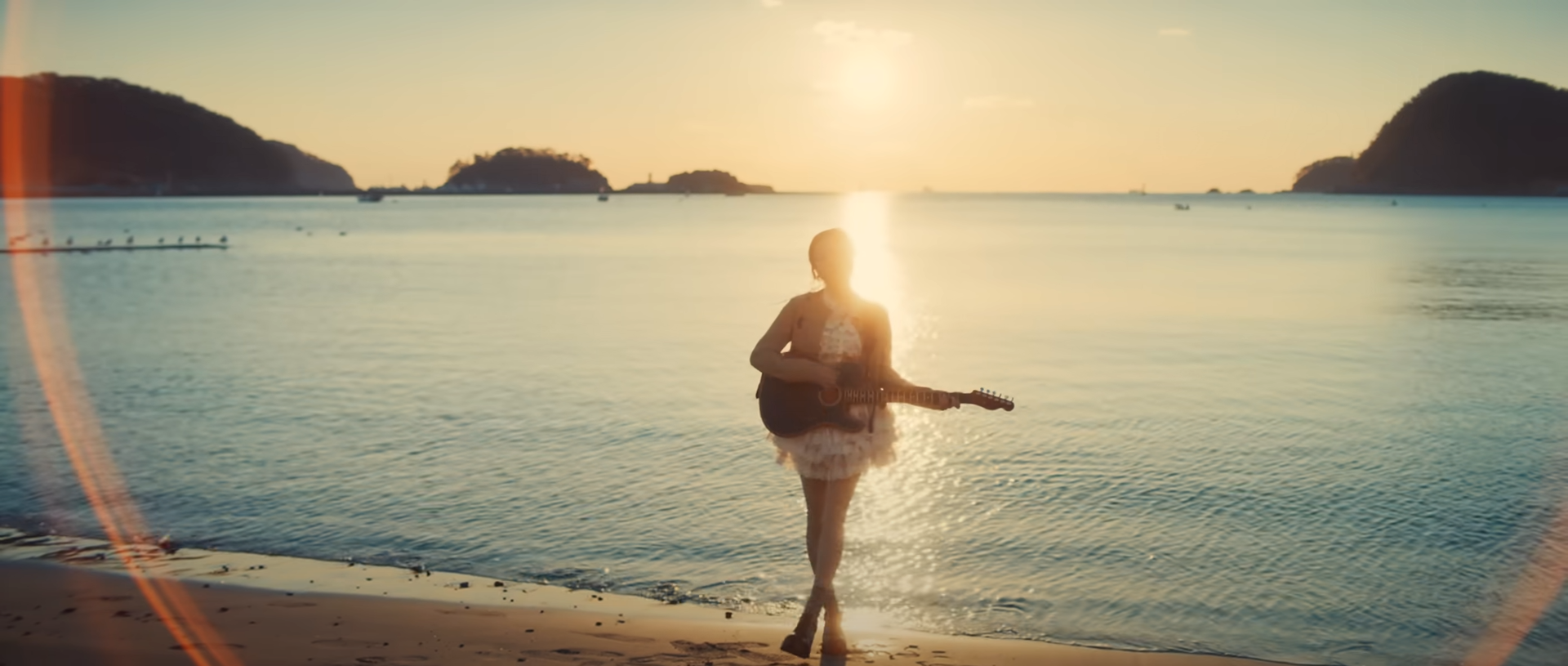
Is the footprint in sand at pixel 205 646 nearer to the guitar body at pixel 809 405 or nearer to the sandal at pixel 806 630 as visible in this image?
the sandal at pixel 806 630

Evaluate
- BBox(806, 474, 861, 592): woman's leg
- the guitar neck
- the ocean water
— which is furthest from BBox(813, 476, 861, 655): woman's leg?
the ocean water

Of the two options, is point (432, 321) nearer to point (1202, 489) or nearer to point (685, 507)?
point (685, 507)

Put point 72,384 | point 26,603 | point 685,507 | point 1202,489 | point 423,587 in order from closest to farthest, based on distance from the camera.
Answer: point 26,603 < point 423,587 < point 685,507 < point 1202,489 < point 72,384

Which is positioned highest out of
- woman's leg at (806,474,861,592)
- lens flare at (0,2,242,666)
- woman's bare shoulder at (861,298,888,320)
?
woman's bare shoulder at (861,298,888,320)

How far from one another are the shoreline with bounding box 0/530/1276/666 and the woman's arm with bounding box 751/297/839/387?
1577 mm

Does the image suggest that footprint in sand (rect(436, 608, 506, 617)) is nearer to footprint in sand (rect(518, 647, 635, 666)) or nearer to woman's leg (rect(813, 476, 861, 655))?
footprint in sand (rect(518, 647, 635, 666))

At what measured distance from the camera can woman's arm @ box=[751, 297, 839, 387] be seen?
227 inches

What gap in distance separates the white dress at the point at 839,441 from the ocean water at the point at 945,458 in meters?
2.08

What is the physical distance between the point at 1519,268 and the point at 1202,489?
45946 millimetres

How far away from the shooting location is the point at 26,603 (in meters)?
7.03

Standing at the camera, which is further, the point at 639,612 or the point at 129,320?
the point at 129,320

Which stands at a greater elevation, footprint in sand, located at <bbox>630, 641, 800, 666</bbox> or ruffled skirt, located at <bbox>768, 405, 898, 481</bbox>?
ruffled skirt, located at <bbox>768, 405, 898, 481</bbox>

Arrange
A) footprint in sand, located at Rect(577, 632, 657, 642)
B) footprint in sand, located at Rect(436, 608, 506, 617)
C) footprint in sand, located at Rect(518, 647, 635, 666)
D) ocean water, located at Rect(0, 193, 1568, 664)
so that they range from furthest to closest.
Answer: ocean water, located at Rect(0, 193, 1568, 664), footprint in sand, located at Rect(436, 608, 506, 617), footprint in sand, located at Rect(577, 632, 657, 642), footprint in sand, located at Rect(518, 647, 635, 666)

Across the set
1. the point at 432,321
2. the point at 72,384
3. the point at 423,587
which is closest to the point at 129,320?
the point at 432,321
